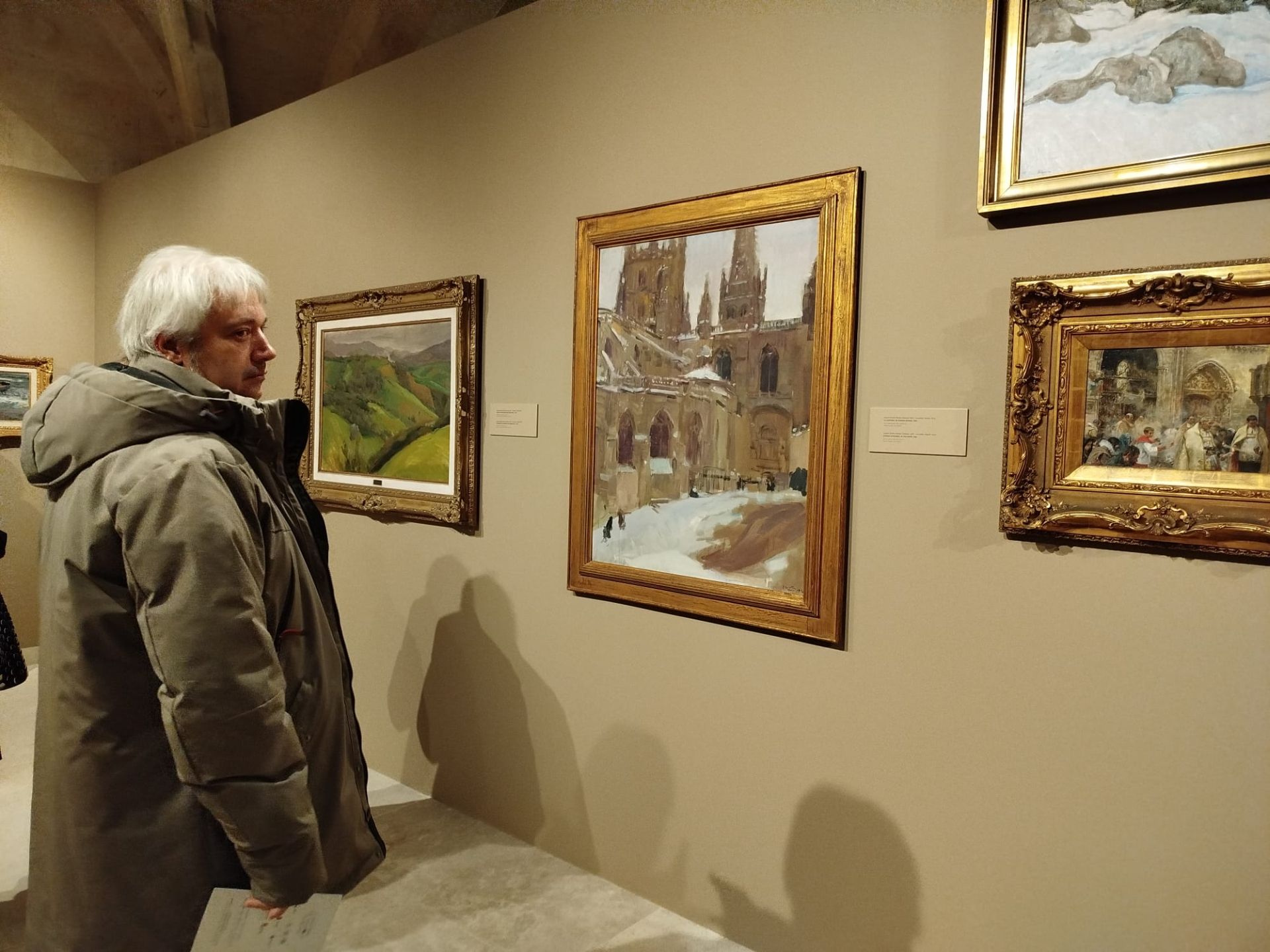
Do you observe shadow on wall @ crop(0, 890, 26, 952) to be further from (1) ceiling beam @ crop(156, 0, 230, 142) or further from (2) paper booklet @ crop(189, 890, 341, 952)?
(1) ceiling beam @ crop(156, 0, 230, 142)

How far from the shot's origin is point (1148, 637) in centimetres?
195

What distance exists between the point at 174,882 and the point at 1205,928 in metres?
2.20

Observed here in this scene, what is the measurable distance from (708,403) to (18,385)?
5.15 m

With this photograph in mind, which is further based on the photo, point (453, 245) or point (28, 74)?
point (28, 74)

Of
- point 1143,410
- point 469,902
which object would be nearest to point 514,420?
point 469,902

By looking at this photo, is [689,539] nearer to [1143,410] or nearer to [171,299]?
[1143,410]

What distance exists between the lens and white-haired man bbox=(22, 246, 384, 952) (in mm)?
1491

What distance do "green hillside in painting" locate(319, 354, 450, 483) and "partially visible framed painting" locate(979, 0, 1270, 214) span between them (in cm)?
219

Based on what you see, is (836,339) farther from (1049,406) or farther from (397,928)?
(397,928)

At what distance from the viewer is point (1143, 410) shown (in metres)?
1.91

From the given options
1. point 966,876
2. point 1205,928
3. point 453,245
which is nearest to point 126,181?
point 453,245

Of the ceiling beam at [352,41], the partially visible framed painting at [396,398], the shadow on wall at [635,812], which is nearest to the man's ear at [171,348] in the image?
the partially visible framed painting at [396,398]

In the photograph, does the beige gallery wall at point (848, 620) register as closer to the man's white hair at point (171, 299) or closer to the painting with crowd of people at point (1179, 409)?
the painting with crowd of people at point (1179, 409)

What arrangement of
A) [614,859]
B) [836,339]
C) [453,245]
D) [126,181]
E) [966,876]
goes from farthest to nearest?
[126,181] < [453,245] < [614,859] < [836,339] < [966,876]
